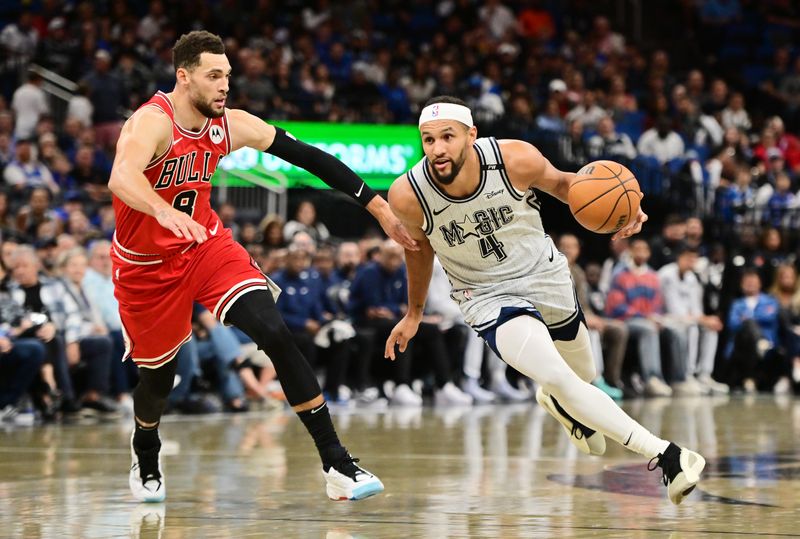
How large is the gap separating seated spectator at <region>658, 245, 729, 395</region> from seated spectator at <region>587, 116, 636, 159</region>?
3092 mm

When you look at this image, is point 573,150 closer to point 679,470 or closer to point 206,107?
point 206,107

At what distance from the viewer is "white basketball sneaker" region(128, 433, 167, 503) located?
21.2 feet

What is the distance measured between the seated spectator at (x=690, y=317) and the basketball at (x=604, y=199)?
363 inches

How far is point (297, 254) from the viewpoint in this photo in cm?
1334

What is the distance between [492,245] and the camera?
660 cm

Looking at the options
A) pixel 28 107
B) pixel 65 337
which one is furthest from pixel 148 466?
pixel 28 107

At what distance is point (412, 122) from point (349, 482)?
1321 centimetres

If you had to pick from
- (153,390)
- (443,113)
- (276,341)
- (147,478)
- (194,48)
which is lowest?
(147,478)

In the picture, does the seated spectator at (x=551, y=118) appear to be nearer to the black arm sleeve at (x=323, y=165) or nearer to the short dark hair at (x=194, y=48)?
the black arm sleeve at (x=323, y=165)

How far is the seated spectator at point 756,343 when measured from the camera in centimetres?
1551

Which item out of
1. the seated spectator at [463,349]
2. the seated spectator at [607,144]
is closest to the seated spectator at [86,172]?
the seated spectator at [463,349]

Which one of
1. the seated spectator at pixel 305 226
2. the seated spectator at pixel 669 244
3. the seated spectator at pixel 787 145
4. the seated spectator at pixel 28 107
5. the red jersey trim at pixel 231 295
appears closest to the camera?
the red jersey trim at pixel 231 295

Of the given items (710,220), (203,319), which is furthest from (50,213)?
(710,220)

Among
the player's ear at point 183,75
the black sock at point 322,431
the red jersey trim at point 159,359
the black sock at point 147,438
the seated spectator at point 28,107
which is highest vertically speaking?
the seated spectator at point 28,107
